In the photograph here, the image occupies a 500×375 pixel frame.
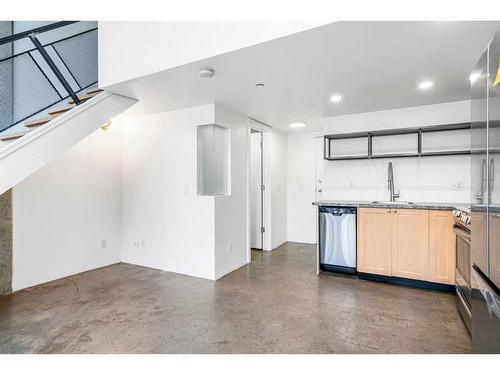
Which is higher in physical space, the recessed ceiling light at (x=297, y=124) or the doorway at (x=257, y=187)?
the recessed ceiling light at (x=297, y=124)

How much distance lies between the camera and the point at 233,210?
13.0 ft

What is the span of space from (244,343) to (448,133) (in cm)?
360

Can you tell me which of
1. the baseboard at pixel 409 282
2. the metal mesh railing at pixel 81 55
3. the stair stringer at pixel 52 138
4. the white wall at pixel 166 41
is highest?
the metal mesh railing at pixel 81 55

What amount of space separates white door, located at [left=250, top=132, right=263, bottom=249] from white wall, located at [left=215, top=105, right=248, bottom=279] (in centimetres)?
96

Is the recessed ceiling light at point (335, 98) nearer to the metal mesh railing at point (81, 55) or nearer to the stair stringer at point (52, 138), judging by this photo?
the stair stringer at point (52, 138)

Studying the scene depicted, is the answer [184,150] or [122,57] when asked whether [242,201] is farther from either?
[122,57]

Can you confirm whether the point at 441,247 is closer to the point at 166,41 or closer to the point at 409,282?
the point at 409,282

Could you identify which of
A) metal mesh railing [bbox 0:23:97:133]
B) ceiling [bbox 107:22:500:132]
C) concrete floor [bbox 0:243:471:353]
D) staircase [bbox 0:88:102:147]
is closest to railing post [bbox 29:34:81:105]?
metal mesh railing [bbox 0:23:97:133]

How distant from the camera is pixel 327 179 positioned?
436 cm

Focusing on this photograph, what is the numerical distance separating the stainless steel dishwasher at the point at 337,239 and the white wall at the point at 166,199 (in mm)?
1491

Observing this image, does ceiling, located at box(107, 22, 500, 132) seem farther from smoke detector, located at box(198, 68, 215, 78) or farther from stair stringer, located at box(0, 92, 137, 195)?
stair stringer, located at box(0, 92, 137, 195)

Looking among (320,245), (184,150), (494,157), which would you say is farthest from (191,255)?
(494,157)

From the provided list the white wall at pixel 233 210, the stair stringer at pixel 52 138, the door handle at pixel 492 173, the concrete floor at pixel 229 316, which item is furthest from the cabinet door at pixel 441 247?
the stair stringer at pixel 52 138

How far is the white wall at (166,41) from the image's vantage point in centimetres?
209
